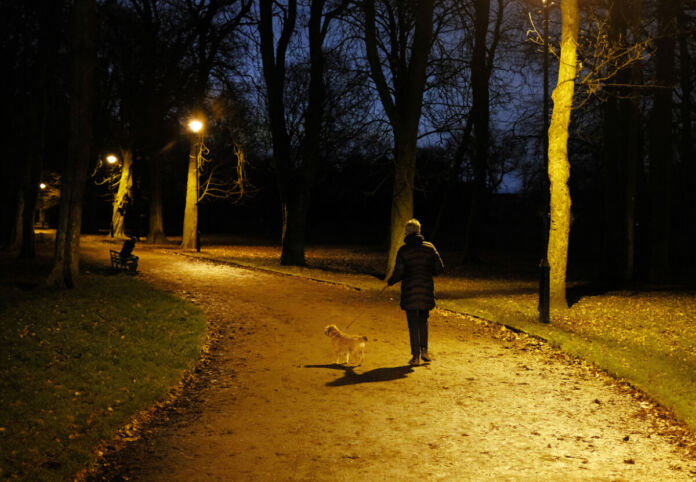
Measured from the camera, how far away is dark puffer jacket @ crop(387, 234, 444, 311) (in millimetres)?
8117

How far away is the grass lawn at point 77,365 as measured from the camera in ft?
17.0

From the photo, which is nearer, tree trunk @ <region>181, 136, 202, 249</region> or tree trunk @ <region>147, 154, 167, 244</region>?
tree trunk @ <region>181, 136, 202, 249</region>

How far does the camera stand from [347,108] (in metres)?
19.4

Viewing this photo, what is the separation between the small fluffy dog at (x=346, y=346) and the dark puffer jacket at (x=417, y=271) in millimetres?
780

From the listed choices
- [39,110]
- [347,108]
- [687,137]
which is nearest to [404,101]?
[347,108]

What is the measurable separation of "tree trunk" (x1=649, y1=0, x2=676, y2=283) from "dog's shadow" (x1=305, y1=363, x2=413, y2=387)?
544 inches

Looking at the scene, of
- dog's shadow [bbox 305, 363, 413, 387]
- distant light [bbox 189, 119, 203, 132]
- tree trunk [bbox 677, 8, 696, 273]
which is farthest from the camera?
tree trunk [bbox 677, 8, 696, 273]

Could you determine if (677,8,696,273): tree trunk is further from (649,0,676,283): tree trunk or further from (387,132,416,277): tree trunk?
(387,132,416,277): tree trunk

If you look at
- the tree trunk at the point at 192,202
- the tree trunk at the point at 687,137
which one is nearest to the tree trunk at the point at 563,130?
the tree trunk at the point at 687,137

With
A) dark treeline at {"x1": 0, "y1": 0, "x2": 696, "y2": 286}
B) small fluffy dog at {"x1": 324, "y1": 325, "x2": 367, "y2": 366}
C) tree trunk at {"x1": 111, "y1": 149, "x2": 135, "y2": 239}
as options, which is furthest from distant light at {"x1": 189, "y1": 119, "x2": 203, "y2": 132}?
small fluffy dog at {"x1": 324, "y1": 325, "x2": 367, "y2": 366}

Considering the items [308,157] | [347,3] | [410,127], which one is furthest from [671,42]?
[308,157]

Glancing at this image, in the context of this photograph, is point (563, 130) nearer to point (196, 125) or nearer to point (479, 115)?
point (479, 115)

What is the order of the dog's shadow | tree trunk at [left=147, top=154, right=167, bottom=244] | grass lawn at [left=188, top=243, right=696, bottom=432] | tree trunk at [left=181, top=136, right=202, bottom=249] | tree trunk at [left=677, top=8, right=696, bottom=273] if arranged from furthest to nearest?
tree trunk at [left=147, top=154, right=167, bottom=244], tree trunk at [left=181, top=136, right=202, bottom=249], tree trunk at [left=677, top=8, right=696, bottom=273], grass lawn at [left=188, top=243, right=696, bottom=432], the dog's shadow

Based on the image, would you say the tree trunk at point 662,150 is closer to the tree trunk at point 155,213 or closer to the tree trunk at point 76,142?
the tree trunk at point 76,142
